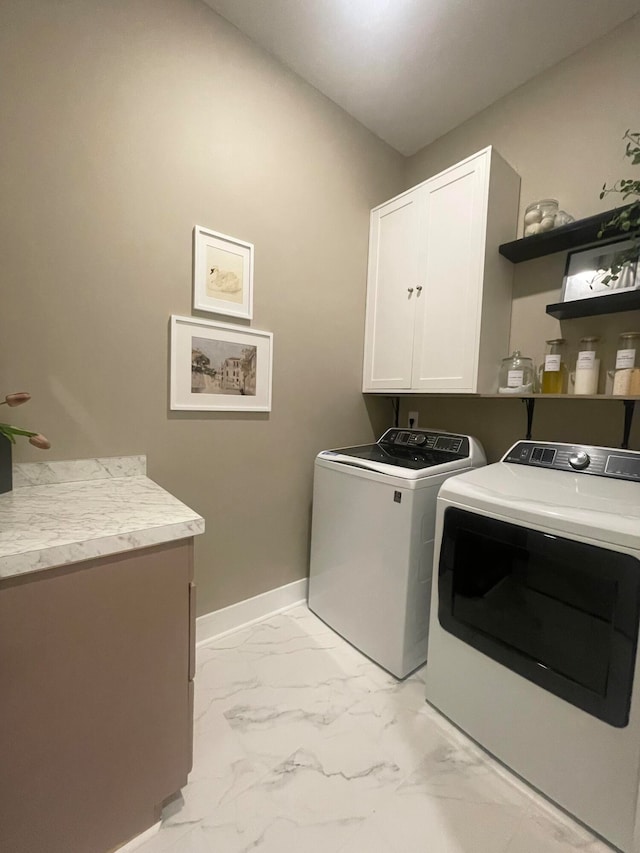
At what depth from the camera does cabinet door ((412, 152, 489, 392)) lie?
163cm

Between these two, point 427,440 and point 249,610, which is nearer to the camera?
point 249,610

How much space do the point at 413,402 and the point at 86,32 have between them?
2.19 m

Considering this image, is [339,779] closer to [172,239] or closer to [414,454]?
[414,454]

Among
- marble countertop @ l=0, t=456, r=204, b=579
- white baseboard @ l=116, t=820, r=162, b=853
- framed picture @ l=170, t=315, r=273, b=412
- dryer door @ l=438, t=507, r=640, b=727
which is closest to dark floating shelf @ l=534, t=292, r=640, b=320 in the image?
dryer door @ l=438, t=507, r=640, b=727

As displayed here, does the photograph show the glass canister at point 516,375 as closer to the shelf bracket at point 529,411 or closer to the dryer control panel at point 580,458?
the shelf bracket at point 529,411

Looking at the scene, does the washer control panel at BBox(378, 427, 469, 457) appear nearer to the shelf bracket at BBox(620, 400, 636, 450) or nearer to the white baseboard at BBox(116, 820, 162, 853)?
the shelf bracket at BBox(620, 400, 636, 450)

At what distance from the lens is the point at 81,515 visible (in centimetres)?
92

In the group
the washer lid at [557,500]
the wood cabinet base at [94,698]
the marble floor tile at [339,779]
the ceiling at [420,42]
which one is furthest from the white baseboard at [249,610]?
the ceiling at [420,42]

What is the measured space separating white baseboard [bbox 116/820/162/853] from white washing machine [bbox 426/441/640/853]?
971 mm

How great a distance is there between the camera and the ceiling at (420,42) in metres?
1.42

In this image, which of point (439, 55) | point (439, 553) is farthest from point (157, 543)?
point (439, 55)

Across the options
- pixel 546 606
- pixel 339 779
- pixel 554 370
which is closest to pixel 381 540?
pixel 546 606

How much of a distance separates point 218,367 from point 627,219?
5.54ft

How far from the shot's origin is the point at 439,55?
1619 millimetres
